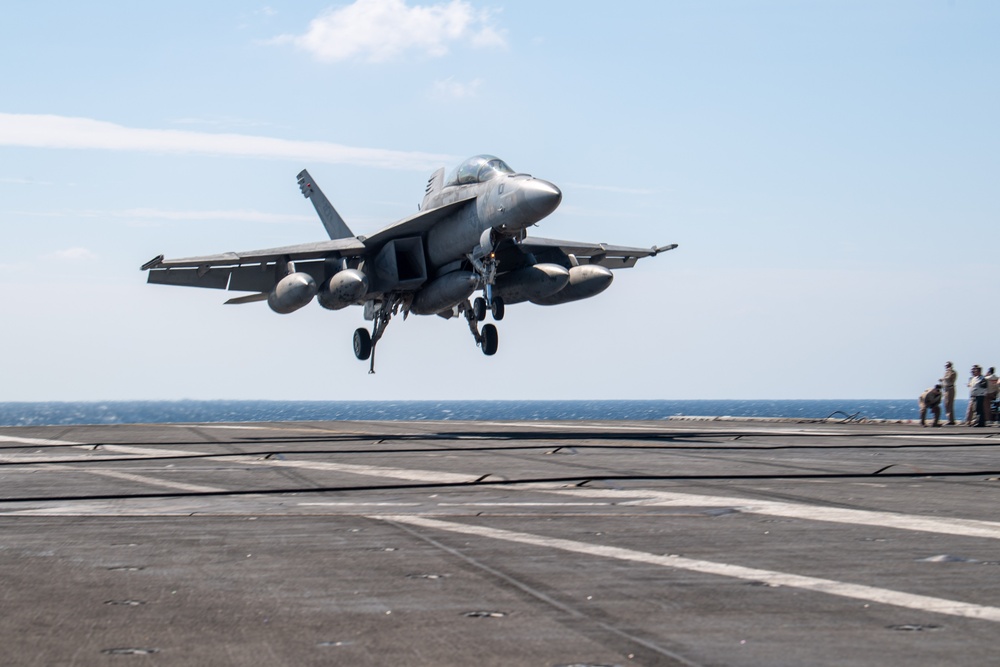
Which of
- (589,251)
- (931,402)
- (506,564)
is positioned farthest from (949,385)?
(506,564)

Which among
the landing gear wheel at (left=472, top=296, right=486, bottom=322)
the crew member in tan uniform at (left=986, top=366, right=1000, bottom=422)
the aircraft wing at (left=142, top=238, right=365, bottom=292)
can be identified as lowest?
the crew member in tan uniform at (left=986, top=366, right=1000, bottom=422)

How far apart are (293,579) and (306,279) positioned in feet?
75.3

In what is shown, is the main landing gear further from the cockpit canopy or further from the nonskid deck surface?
the nonskid deck surface

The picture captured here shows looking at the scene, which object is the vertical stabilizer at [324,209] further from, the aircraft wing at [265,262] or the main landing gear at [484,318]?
the main landing gear at [484,318]

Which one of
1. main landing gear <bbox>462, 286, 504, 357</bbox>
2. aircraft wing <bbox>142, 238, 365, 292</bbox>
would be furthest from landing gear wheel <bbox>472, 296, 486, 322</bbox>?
aircraft wing <bbox>142, 238, 365, 292</bbox>

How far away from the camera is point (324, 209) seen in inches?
1561

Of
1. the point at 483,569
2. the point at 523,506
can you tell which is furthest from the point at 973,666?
the point at 523,506

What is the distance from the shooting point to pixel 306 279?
1152 inches

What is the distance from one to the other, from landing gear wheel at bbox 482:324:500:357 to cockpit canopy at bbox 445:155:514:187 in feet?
14.3

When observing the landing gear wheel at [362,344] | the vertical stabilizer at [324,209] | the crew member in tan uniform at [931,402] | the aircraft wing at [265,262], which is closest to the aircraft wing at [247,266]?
the aircraft wing at [265,262]

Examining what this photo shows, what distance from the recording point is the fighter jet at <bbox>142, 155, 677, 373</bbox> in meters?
27.2

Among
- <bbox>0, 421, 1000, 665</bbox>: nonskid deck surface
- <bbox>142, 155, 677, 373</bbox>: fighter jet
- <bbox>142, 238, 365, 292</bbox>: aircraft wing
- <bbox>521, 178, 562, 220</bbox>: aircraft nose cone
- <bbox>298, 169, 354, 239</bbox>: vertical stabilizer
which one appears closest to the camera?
<bbox>0, 421, 1000, 665</bbox>: nonskid deck surface

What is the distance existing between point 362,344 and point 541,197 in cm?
1103

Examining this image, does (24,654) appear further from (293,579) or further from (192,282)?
(192,282)
